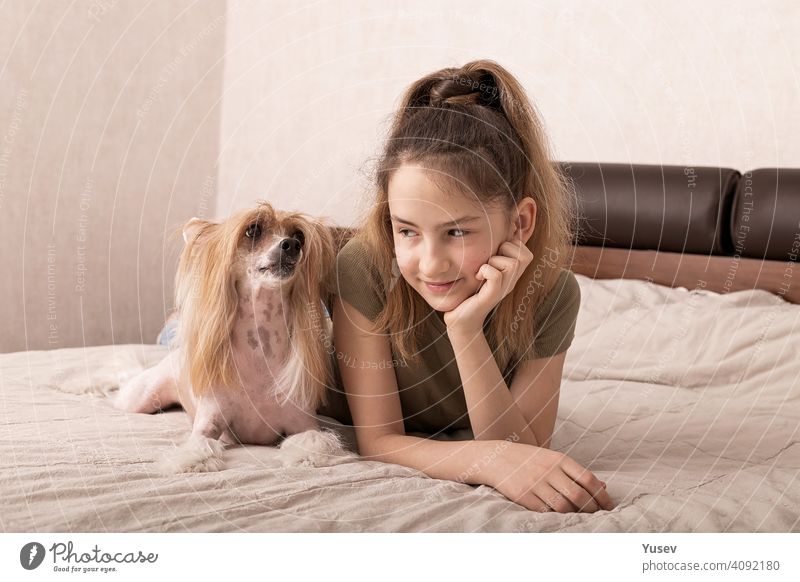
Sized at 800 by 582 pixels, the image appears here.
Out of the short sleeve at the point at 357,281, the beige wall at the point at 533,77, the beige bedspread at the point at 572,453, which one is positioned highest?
the beige wall at the point at 533,77

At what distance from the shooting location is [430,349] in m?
1.54

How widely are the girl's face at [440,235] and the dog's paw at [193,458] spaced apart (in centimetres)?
43

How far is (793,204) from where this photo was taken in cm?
239

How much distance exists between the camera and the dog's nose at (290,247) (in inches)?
51.6

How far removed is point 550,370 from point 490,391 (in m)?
0.20

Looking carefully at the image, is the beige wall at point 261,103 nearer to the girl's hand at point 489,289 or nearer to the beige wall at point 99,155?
the beige wall at point 99,155

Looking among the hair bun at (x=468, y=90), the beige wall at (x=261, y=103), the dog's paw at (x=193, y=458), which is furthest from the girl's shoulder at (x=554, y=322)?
the beige wall at (x=261, y=103)

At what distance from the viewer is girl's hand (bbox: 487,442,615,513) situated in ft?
3.87

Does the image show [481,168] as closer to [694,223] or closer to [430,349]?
[430,349]

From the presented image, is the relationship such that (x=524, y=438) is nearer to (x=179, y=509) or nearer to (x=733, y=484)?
(x=733, y=484)

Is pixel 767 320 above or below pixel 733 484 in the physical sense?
above

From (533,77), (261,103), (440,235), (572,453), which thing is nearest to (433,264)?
(440,235)

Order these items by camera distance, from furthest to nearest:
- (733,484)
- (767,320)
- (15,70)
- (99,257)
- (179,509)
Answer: (99,257)
(15,70)
(767,320)
(733,484)
(179,509)
